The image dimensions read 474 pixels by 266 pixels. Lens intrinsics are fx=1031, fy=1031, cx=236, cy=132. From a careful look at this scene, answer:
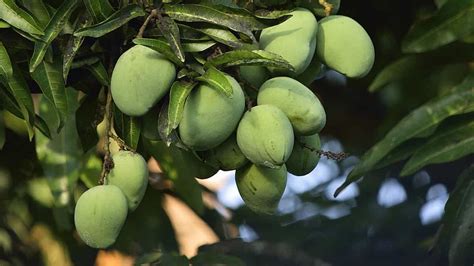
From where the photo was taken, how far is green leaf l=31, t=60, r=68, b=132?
72 cm

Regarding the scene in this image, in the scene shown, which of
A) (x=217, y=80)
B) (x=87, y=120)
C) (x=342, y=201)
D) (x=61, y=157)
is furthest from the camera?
(x=342, y=201)

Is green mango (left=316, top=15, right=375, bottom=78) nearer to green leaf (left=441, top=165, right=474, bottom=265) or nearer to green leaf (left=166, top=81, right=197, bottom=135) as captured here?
green leaf (left=166, top=81, right=197, bottom=135)

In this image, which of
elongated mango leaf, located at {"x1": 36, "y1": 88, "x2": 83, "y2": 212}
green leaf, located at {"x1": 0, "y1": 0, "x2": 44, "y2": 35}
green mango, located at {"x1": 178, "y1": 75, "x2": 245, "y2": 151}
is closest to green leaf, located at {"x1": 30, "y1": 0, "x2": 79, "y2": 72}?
green leaf, located at {"x1": 0, "y1": 0, "x2": 44, "y2": 35}

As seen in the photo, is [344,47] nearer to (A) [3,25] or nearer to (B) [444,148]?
(A) [3,25]

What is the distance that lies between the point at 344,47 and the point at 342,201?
23.8 inches

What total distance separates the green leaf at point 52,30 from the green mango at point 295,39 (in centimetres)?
14

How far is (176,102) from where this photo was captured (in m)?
0.64

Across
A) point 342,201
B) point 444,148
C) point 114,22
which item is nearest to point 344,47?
point 114,22

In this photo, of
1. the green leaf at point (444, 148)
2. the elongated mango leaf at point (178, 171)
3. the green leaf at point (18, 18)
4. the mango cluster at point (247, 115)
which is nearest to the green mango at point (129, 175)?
the mango cluster at point (247, 115)

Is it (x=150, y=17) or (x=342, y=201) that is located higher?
(x=150, y=17)

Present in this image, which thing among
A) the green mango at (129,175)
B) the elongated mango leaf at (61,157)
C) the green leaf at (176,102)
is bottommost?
the elongated mango leaf at (61,157)

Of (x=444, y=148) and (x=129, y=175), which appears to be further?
(x=444, y=148)

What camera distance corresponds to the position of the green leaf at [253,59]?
25.6 inches

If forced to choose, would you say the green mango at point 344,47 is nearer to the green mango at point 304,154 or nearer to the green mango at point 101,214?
the green mango at point 304,154
